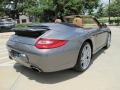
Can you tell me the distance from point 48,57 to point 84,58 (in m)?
1.31

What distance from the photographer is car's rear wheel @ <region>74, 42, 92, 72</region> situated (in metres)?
4.71

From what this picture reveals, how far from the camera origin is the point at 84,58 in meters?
5.00

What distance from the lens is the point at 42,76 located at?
467cm

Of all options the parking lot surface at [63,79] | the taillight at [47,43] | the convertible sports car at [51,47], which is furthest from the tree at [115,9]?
the taillight at [47,43]

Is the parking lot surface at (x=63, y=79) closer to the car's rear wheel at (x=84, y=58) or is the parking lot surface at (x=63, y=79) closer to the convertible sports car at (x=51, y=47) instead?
the car's rear wheel at (x=84, y=58)

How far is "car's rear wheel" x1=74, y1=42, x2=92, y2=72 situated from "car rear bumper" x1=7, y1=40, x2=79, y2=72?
27cm

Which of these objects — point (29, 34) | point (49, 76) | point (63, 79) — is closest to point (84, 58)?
point (63, 79)

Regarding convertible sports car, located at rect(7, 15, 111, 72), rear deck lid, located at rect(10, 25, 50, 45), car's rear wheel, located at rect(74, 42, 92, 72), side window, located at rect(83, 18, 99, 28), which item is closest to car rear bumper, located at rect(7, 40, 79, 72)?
convertible sports car, located at rect(7, 15, 111, 72)

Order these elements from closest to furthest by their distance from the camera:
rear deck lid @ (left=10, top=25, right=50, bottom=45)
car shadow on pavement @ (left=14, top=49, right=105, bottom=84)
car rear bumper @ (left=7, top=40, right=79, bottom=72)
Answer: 1. car rear bumper @ (left=7, top=40, right=79, bottom=72)
2. rear deck lid @ (left=10, top=25, right=50, bottom=45)
3. car shadow on pavement @ (left=14, top=49, right=105, bottom=84)

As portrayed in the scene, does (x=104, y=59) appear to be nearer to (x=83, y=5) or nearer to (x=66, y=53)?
(x=66, y=53)

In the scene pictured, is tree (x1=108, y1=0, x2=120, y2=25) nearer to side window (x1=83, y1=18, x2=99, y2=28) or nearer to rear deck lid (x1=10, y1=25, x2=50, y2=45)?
side window (x1=83, y1=18, x2=99, y2=28)

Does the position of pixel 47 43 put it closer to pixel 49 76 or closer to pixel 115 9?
pixel 49 76

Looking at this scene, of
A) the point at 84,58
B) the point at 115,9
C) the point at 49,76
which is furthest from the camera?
the point at 115,9

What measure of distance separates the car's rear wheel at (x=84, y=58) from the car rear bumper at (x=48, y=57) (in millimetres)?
273
